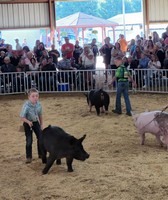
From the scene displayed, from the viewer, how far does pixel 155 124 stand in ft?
25.2

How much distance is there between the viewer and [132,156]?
725 cm

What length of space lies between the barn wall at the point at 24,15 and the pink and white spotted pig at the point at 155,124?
13.5 metres

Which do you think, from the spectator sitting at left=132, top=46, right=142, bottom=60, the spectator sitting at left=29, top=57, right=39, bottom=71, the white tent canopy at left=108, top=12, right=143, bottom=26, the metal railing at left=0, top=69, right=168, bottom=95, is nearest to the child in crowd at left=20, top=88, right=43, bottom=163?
the metal railing at left=0, top=69, right=168, bottom=95

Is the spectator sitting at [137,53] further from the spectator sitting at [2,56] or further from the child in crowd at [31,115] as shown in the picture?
the child in crowd at [31,115]

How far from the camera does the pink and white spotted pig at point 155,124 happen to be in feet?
24.9

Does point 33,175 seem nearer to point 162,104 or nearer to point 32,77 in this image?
→ point 162,104

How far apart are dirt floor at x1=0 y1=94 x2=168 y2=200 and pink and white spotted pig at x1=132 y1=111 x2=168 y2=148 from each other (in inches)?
7.6

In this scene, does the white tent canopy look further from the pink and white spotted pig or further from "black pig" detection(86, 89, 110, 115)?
the pink and white spotted pig

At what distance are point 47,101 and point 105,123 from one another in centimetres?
361

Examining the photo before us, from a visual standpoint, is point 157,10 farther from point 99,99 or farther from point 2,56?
point 99,99

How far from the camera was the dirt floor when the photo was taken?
5.61 meters

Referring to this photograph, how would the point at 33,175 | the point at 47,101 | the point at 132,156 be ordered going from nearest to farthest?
the point at 33,175 → the point at 132,156 → the point at 47,101

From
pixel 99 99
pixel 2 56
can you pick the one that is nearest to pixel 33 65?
pixel 2 56

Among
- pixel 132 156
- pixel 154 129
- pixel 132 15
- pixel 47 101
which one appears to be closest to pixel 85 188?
pixel 132 156
